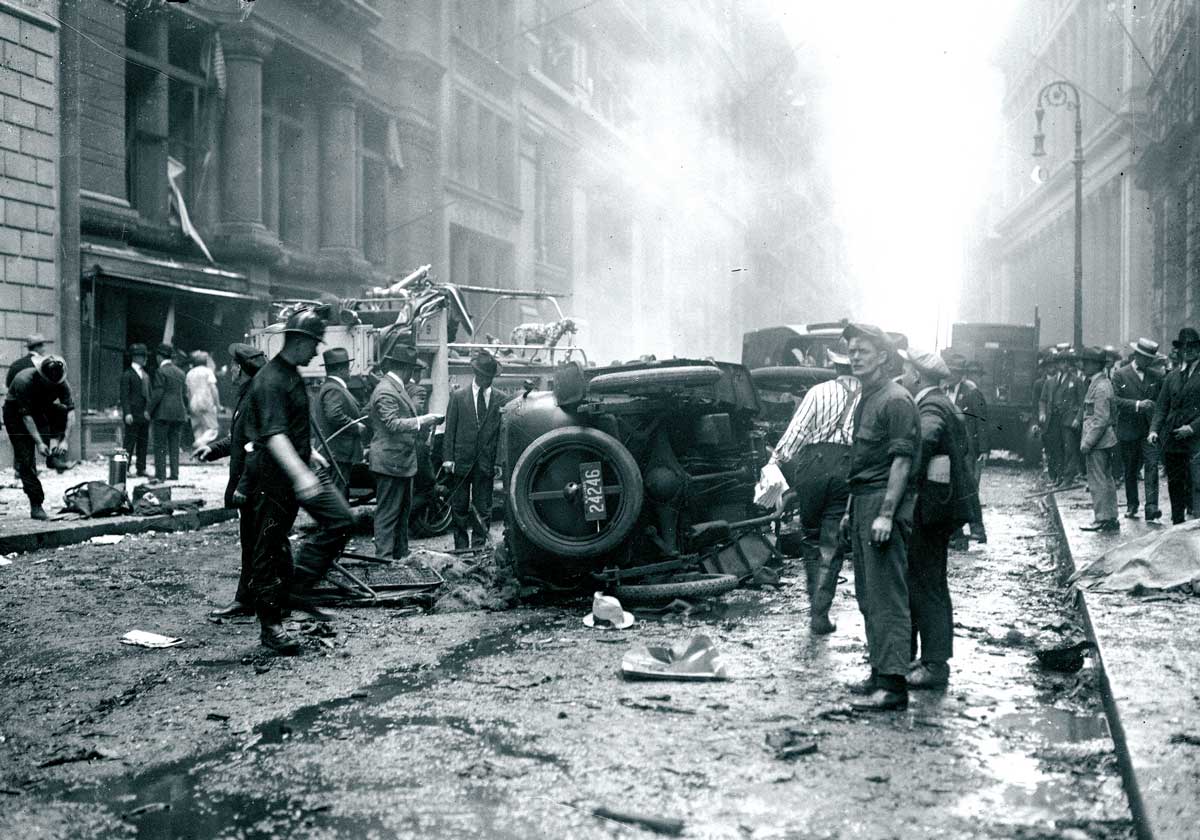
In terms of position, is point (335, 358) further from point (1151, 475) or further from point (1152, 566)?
point (1151, 475)

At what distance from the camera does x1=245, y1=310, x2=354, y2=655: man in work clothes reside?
6.04 m

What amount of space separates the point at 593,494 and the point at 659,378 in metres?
0.82

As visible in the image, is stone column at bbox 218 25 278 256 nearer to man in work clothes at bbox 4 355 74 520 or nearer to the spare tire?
man in work clothes at bbox 4 355 74 520

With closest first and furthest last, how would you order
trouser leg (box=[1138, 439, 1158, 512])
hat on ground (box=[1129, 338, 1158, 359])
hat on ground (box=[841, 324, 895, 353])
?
1. hat on ground (box=[841, 324, 895, 353])
2. trouser leg (box=[1138, 439, 1158, 512])
3. hat on ground (box=[1129, 338, 1158, 359])

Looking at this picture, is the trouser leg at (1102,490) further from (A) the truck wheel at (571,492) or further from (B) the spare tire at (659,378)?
(A) the truck wheel at (571,492)

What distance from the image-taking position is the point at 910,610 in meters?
5.52

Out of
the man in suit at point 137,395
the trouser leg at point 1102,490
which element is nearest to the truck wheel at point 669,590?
the trouser leg at point 1102,490

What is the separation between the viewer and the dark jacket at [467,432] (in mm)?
9906

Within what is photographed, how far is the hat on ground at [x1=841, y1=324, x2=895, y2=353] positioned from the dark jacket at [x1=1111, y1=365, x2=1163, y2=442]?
600cm

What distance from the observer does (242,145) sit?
21.9m

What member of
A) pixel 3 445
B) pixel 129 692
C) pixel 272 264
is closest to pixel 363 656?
pixel 129 692

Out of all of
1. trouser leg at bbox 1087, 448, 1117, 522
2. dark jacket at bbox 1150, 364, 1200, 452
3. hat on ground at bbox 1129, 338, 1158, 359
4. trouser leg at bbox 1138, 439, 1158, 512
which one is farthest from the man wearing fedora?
hat on ground at bbox 1129, 338, 1158, 359

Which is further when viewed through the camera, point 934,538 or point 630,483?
point 630,483

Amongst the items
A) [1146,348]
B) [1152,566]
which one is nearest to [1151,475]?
[1146,348]
